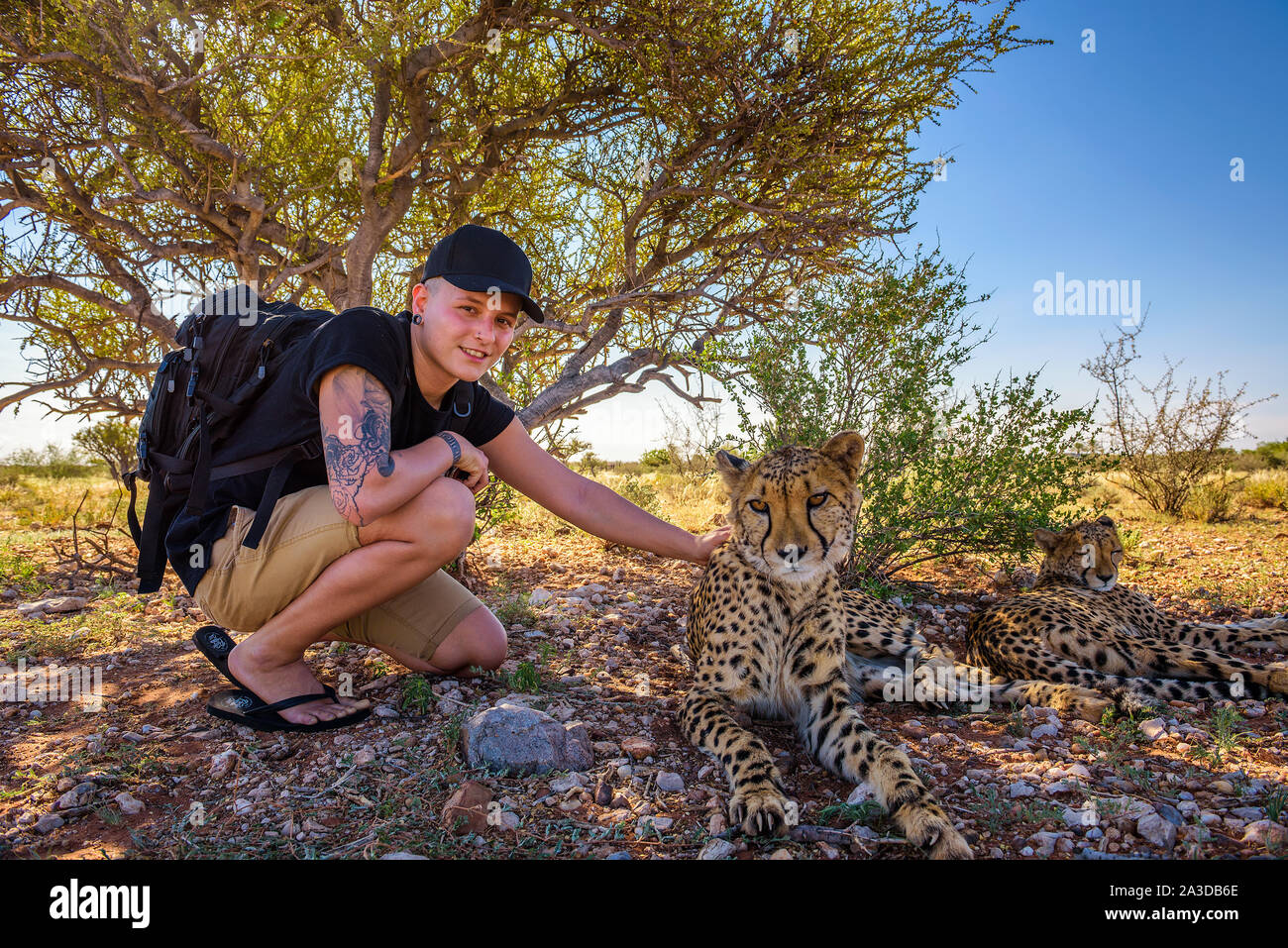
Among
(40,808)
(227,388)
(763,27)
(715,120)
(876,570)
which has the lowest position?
(40,808)

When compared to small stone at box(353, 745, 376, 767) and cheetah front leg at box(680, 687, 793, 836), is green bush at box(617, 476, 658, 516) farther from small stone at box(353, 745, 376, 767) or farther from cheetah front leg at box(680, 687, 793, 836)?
small stone at box(353, 745, 376, 767)

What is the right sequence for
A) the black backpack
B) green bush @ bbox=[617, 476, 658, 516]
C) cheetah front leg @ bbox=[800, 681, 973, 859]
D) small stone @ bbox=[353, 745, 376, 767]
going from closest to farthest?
1. cheetah front leg @ bbox=[800, 681, 973, 859]
2. small stone @ bbox=[353, 745, 376, 767]
3. the black backpack
4. green bush @ bbox=[617, 476, 658, 516]

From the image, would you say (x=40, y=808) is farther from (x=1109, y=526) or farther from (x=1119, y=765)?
(x=1109, y=526)

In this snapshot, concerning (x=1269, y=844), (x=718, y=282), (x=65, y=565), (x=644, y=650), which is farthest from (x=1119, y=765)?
(x=65, y=565)

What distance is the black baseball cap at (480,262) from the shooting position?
114 inches

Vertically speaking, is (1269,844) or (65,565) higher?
(65,565)

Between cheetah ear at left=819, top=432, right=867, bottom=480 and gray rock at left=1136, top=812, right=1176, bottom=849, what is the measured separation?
4.93 ft

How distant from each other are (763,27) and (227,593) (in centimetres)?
494

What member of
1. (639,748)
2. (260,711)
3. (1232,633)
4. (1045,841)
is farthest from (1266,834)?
(260,711)

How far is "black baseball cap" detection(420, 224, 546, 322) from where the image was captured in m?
2.90

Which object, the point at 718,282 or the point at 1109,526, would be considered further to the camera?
the point at 718,282

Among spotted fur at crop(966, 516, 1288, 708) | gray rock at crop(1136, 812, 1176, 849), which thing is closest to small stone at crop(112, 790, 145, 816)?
gray rock at crop(1136, 812, 1176, 849)

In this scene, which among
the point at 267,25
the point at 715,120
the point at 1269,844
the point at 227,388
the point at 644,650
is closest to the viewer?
the point at 1269,844

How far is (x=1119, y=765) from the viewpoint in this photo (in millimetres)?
2631
